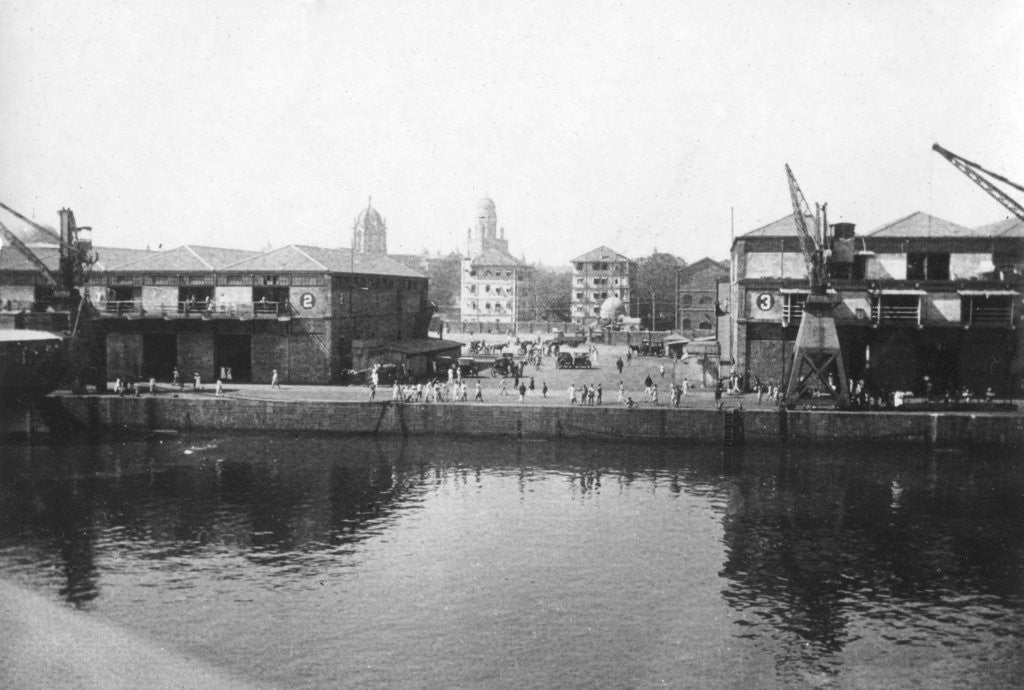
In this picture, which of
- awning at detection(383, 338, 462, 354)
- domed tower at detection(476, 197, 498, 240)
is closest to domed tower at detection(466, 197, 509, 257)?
domed tower at detection(476, 197, 498, 240)

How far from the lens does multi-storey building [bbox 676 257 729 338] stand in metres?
109

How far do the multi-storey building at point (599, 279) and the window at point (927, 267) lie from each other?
257 feet

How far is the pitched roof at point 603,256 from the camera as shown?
132 meters

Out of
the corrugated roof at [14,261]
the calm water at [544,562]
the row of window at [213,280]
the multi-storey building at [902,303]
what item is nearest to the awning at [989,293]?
the multi-storey building at [902,303]

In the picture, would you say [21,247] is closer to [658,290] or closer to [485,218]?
[658,290]

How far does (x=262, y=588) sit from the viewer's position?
25.8m

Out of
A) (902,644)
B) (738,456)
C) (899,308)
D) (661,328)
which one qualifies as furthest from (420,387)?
(661,328)

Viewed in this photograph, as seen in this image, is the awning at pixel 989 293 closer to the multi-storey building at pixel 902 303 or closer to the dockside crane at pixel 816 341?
the multi-storey building at pixel 902 303

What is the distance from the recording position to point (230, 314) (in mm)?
56844

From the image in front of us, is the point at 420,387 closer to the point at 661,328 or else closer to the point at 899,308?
the point at 899,308

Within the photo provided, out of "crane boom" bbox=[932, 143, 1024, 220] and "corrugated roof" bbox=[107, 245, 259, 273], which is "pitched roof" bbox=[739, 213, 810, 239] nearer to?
"crane boom" bbox=[932, 143, 1024, 220]

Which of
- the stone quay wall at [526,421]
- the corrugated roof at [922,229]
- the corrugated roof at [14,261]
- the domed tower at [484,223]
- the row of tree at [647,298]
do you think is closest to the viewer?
the stone quay wall at [526,421]

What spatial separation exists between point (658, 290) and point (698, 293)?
1446 inches

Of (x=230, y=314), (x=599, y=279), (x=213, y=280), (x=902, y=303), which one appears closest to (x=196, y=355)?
(x=230, y=314)
